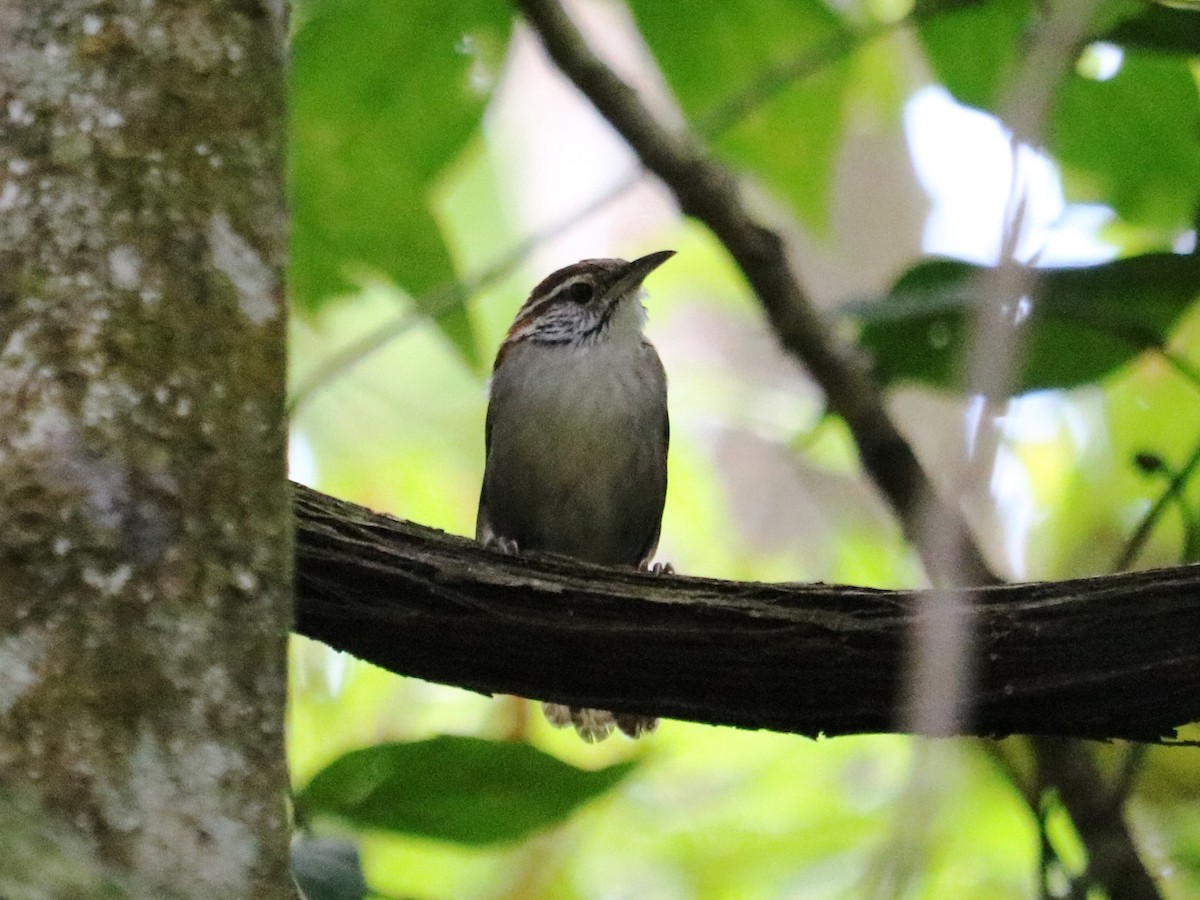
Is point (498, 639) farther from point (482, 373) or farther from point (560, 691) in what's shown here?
point (482, 373)

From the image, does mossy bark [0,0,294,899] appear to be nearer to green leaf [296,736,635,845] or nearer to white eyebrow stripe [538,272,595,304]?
green leaf [296,736,635,845]

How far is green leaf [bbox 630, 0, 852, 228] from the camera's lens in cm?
378

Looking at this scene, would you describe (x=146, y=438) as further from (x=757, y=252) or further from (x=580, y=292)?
(x=580, y=292)

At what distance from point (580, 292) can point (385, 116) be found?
6.82 ft

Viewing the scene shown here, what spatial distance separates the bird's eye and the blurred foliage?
2.31ft

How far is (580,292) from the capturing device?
5668 millimetres

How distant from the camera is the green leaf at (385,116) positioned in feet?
12.0

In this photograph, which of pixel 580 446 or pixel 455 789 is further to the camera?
pixel 580 446

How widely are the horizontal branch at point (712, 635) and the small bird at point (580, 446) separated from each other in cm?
193

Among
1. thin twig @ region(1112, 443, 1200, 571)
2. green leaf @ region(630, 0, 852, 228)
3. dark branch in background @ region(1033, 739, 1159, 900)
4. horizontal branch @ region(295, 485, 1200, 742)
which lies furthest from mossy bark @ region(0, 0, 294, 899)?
dark branch in background @ region(1033, 739, 1159, 900)

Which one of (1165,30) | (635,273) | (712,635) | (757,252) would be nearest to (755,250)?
(757,252)

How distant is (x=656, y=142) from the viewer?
4.51 m

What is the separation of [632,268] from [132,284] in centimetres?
364

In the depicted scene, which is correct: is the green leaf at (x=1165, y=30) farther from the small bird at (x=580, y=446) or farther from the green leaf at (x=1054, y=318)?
the small bird at (x=580, y=446)
